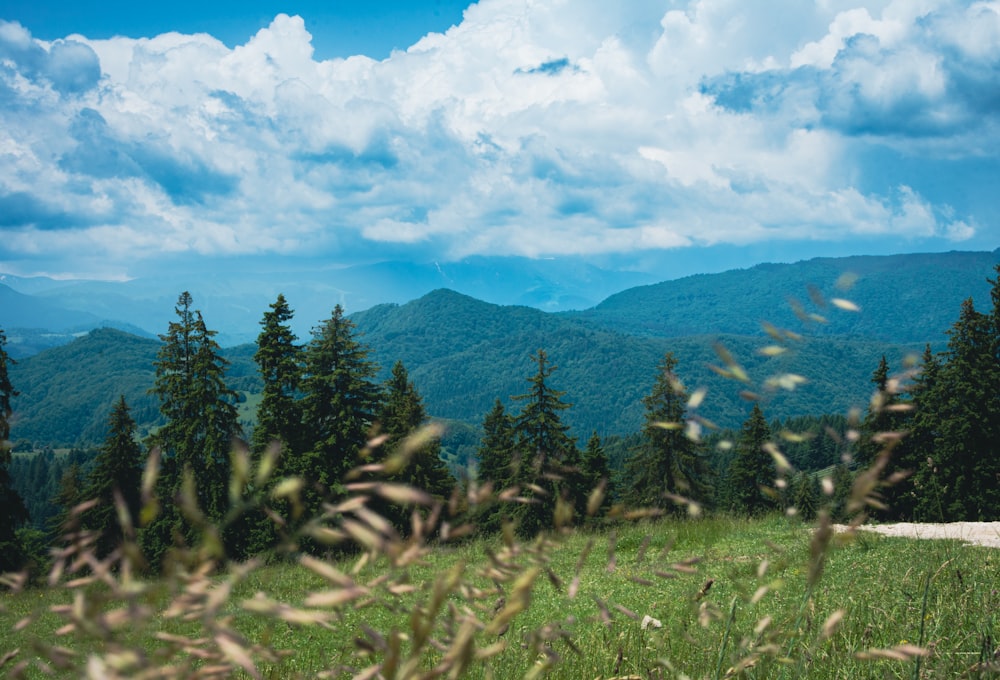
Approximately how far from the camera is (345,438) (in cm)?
3034

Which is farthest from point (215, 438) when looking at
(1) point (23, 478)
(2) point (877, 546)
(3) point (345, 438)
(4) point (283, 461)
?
(1) point (23, 478)

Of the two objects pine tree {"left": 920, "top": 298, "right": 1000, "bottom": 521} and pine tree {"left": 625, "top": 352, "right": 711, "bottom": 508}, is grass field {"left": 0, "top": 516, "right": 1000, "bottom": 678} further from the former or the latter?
pine tree {"left": 920, "top": 298, "right": 1000, "bottom": 521}

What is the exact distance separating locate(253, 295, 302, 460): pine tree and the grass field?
847 inches

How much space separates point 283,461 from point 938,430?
31529mm

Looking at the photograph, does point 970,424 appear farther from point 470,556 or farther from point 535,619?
point 535,619

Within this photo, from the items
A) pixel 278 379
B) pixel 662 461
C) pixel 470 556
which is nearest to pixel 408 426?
pixel 278 379

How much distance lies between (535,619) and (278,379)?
2449 cm

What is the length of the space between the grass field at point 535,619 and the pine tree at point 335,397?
2055 centimetres

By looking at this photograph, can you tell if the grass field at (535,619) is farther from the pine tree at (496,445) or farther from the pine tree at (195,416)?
the pine tree at (496,445)

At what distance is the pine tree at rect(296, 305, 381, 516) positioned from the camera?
29.9 m

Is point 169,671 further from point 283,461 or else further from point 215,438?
point 215,438

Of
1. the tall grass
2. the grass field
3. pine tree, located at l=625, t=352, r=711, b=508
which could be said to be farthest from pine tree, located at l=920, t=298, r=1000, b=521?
the tall grass

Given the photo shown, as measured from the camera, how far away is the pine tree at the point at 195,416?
95.5 ft

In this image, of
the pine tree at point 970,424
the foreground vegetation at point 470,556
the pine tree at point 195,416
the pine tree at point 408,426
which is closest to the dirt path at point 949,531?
the foreground vegetation at point 470,556
